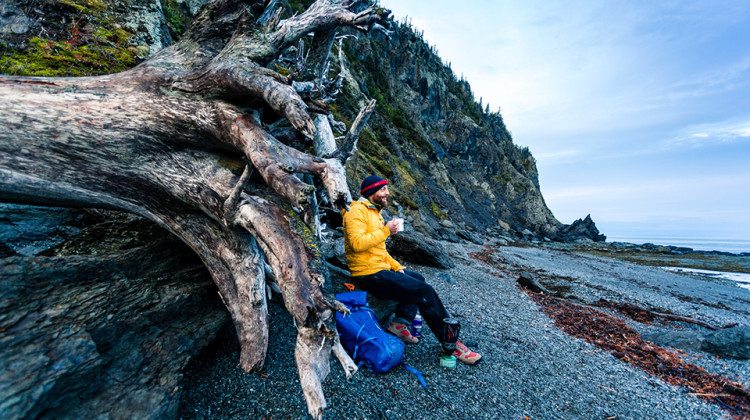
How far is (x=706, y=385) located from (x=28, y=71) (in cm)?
1234

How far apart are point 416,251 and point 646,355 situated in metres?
5.37

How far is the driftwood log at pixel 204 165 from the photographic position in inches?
95.7

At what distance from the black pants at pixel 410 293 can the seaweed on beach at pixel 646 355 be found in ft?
12.0

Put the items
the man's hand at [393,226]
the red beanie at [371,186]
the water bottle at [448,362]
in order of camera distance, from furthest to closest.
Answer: the red beanie at [371,186], the man's hand at [393,226], the water bottle at [448,362]

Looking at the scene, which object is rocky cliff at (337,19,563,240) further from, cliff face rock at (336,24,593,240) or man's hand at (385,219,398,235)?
man's hand at (385,219,398,235)

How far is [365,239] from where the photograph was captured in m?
3.94

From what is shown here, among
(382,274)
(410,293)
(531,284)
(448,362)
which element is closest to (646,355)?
(448,362)

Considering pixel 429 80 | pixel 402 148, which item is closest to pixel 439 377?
pixel 402 148

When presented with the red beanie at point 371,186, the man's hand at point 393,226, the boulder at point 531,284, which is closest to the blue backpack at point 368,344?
the man's hand at point 393,226

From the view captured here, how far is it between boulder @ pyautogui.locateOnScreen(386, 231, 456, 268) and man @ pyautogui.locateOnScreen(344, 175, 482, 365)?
15.1ft

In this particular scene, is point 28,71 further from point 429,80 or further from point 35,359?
point 429,80

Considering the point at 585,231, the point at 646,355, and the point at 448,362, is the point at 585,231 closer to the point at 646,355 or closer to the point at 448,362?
the point at 646,355

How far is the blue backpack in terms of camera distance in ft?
10.7

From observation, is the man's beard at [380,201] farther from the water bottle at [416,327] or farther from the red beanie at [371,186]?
the water bottle at [416,327]
